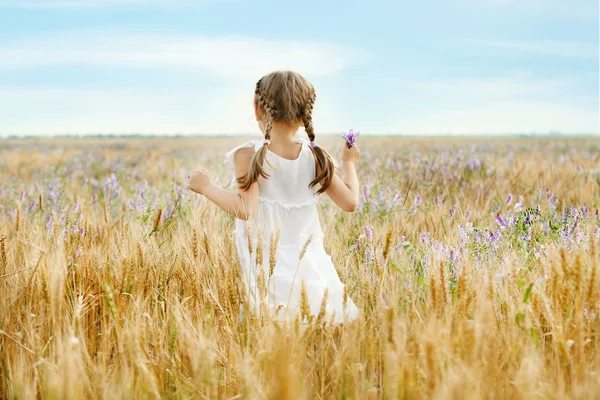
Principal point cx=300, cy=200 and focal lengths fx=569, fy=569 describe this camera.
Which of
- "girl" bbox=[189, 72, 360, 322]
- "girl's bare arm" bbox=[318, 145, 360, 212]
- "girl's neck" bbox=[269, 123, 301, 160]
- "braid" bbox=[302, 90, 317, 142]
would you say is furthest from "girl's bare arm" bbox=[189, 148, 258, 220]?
"girl's bare arm" bbox=[318, 145, 360, 212]

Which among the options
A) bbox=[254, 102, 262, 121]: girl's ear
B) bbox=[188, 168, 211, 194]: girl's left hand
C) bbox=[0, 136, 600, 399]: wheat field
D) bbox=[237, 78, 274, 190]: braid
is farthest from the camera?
bbox=[254, 102, 262, 121]: girl's ear

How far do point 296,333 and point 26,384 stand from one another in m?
0.89

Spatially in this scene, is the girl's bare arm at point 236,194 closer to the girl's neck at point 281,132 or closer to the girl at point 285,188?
the girl at point 285,188

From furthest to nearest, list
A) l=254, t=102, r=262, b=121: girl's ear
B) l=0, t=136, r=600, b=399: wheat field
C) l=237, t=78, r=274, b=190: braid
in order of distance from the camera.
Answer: l=254, t=102, r=262, b=121: girl's ear
l=237, t=78, r=274, b=190: braid
l=0, t=136, r=600, b=399: wheat field

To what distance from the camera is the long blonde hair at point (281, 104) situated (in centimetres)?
279

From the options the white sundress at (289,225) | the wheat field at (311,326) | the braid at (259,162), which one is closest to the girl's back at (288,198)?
the white sundress at (289,225)

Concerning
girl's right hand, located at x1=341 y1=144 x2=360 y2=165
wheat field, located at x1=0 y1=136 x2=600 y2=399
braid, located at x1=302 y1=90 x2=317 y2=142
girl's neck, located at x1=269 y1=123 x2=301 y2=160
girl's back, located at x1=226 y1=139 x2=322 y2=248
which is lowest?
wheat field, located at x1=0 y1=136 x2=600 y2=399

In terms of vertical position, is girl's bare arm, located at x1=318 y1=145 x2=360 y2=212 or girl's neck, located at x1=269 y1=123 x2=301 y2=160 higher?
girl's neck, located at x1=269 y1=123 x2=301 y2=160

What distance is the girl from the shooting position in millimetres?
2795

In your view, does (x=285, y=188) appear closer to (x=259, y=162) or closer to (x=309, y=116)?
(x=259, y=162)

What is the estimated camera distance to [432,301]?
67.7 inches

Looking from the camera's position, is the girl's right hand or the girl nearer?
the girl

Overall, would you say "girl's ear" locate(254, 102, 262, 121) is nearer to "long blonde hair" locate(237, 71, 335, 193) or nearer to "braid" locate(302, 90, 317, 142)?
"long blonde hair" locate(237, 71, 335, 193)

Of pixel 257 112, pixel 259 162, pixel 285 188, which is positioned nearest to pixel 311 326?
pixel 259 162
